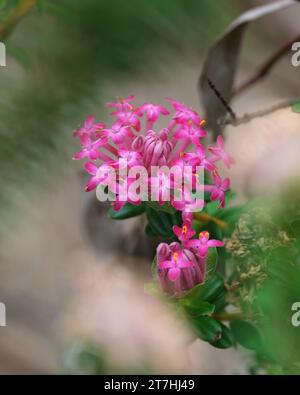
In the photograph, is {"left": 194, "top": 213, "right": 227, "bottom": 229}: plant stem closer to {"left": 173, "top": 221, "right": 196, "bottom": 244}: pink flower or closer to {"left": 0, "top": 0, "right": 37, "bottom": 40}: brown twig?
{"left": 173, "top": 221, "right": 196, "bottom": 244}: pink flower

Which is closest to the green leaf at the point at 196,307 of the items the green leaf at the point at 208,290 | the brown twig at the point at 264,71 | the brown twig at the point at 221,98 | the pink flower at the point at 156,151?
the green leaf at the point at 208,290

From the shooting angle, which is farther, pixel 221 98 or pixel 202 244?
pixel 221 98

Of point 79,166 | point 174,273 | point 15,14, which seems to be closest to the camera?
point 174,273

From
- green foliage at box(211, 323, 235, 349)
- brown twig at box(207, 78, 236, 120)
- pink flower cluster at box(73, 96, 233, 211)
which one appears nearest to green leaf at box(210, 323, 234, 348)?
green foliage at box(211, 323, 235, 349)

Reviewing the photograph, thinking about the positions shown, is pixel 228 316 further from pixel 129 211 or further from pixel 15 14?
pixel 15 14

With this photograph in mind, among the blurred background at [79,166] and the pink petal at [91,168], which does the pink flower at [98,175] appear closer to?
the pink petal at [91,168]


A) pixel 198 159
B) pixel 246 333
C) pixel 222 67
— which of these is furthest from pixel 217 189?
pixel 222 67
